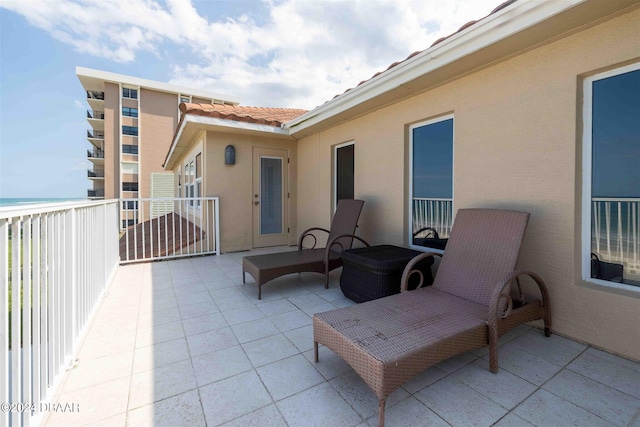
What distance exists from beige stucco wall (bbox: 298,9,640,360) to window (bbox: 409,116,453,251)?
0.22 metres

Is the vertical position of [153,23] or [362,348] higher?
[153,23]

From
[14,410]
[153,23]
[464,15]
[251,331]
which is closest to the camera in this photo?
[14,410]

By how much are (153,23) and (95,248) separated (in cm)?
698

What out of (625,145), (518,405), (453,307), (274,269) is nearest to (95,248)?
(274,269)

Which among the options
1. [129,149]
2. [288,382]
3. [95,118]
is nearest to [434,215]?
[288,382]

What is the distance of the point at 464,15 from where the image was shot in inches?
135

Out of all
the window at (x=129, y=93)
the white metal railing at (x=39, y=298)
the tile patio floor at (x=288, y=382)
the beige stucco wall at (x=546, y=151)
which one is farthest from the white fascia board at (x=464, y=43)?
the window at (x=129, y=93)

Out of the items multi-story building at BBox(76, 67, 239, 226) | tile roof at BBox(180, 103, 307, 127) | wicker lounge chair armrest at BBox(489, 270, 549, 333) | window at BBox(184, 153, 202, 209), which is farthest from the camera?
multi-story building at BBox(76, 67, 239, 226)

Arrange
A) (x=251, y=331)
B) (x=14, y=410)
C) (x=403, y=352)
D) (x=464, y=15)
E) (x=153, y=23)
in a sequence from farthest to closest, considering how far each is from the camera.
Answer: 1. (x=153, y=23)
2. (x=464, y=15)
3. (x=251, y=331)
4. (x=403, y=352)
5. (x=14, y=410)

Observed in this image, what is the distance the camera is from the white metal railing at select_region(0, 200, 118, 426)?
1.22 metres

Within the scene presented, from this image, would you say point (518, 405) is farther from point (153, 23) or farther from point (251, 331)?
point (153, 23)

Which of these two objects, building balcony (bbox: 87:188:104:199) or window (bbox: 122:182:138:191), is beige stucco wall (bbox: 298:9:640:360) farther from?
building balcony (bbox: 87:188:104:199)

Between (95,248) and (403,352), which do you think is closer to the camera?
(403,352)

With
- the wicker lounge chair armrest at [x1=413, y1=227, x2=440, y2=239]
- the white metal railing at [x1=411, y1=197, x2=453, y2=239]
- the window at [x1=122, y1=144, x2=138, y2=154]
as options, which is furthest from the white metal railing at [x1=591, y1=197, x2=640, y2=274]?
the window at [x1=122, y1=144, x2=138, y2=154]
